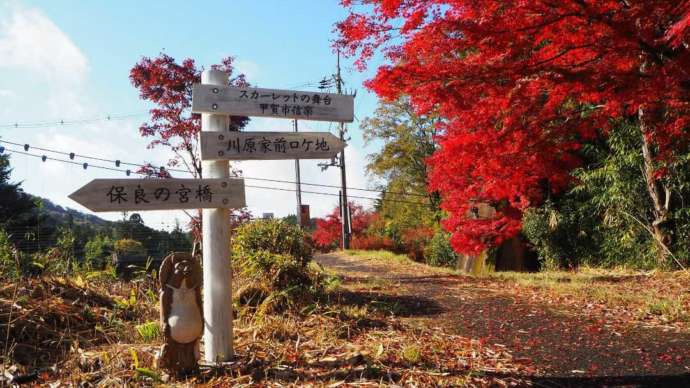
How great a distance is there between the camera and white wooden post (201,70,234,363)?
340 cm

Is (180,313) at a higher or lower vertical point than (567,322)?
higher

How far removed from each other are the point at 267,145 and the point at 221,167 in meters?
0.37

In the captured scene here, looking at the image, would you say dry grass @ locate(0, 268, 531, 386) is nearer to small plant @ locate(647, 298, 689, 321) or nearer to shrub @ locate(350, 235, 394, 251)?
small plant @ locate(647, 298, 689, 321)

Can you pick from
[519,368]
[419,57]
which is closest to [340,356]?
[519,368]

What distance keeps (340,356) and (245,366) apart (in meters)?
Result: 0.71

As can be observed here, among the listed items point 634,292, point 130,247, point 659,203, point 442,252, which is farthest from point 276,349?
point 442,252

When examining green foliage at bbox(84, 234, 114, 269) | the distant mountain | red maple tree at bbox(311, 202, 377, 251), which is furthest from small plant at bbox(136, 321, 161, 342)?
red maple tree at bbox(311, 202, 377, 251)

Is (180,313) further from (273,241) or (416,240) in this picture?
(416,240)

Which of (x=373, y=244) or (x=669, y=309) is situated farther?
(x=373, y=244)

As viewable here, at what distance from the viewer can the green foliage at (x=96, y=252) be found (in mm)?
7241

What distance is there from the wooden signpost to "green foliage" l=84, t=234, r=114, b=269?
357cm

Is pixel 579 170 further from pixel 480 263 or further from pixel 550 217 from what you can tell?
pixel 480 263

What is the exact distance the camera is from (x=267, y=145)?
3461 mm

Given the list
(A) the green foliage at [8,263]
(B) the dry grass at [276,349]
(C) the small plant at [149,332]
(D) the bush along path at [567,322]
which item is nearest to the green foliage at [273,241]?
(B) the dry grass at [276,349]
